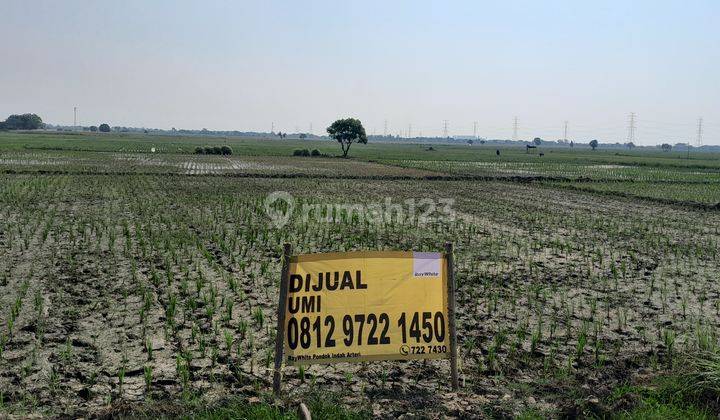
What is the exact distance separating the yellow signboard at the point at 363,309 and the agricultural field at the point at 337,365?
459 millimetres

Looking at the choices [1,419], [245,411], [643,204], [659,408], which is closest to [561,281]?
[659,408]

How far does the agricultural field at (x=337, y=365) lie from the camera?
5.47 metres

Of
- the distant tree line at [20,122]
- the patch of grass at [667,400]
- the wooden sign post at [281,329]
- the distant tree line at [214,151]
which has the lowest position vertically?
the patch of grass at [667,400]

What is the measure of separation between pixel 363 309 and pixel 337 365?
130 centimetres

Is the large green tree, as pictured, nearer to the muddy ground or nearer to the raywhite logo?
the muddy ground

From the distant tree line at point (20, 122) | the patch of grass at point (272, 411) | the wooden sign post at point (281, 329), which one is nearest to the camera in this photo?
the patch of grass at point (272, 411)

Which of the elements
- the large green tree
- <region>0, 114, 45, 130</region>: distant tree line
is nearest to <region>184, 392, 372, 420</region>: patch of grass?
the large green tree

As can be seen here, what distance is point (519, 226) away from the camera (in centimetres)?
1750

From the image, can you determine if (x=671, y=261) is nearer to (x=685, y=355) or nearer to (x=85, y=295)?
(x=685, y=355)

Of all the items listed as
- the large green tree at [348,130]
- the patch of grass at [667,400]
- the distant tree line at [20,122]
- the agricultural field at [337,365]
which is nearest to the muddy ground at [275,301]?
the agricultural field at [337,365]

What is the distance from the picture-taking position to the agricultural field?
5.47 metres

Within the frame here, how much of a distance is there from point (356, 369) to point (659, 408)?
114 inches

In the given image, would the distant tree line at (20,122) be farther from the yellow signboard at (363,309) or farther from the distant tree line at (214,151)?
the yellow signboard at (363,309)

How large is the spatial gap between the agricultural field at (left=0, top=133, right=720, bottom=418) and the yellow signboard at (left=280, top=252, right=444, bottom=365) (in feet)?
1.51
